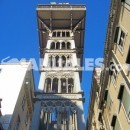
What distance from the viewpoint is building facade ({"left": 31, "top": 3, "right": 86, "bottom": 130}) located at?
25672 mm

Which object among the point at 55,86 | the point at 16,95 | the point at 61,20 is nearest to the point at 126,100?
the point at 16,95

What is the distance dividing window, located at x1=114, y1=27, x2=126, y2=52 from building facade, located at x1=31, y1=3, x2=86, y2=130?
10.7 m

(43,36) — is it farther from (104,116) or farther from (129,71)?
(129,71)

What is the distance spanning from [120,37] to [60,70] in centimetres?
1791

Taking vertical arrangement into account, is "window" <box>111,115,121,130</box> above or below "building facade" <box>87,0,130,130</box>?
below

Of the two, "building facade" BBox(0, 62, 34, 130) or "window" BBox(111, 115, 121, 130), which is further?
"building facade" BBox(0, 62, 34, 130)

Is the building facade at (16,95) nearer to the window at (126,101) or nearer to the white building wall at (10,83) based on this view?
the white building wall at (10,83)

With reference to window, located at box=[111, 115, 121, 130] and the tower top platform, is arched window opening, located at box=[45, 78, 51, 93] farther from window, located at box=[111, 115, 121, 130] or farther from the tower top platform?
window, located at box=[111, 115, 121, 130]

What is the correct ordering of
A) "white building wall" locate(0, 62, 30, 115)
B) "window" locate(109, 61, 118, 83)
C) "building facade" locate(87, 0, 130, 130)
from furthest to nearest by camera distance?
"white building wall" locate(0, 62, 30, 115) < "window" locate(109, 61, 118, 83) < "building facade" locate(87, 0, 130, 130)

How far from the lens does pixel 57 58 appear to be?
3719 cm

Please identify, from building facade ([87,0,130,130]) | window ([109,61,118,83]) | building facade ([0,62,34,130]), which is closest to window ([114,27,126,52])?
building facade ([87,0,130,130])

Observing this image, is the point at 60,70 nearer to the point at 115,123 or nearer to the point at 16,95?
the point at 16,95

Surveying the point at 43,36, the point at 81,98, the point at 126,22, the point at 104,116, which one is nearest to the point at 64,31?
the point at 43,36

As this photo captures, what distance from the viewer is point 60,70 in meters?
32.8
